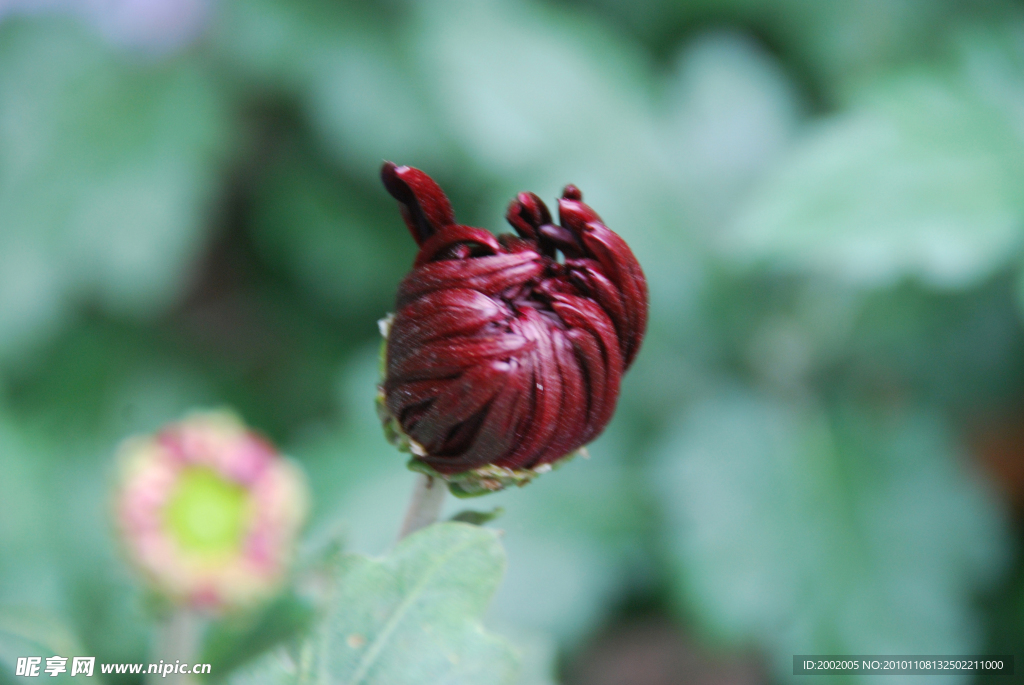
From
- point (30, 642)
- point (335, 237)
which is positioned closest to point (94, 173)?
point (335, 237)

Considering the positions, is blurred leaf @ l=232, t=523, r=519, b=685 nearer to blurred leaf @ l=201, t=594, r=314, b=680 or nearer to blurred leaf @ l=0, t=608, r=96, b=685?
blurred leaf @ l=201, t=594, r=314, b=680

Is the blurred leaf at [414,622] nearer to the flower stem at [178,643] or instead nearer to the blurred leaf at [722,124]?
the flower stem at [178,643]

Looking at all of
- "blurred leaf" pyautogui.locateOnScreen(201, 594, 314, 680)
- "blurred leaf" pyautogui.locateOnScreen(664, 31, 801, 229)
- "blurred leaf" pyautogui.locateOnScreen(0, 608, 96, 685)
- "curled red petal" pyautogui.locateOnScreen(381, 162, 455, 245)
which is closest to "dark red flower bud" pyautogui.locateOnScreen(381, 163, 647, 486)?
"curled red petal" pyautogui.locateOnScreen(381, 162, 455, 245)

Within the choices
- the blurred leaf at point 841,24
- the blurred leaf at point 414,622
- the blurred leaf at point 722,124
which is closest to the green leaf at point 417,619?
the blurred leaf at point 414,622

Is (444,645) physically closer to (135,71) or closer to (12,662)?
(12,662)

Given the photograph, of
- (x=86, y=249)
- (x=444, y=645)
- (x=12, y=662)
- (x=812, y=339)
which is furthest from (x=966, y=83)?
(x=86, y=249)

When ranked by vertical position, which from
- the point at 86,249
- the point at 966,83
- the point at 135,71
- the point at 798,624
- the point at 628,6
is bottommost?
the point at 798,624
